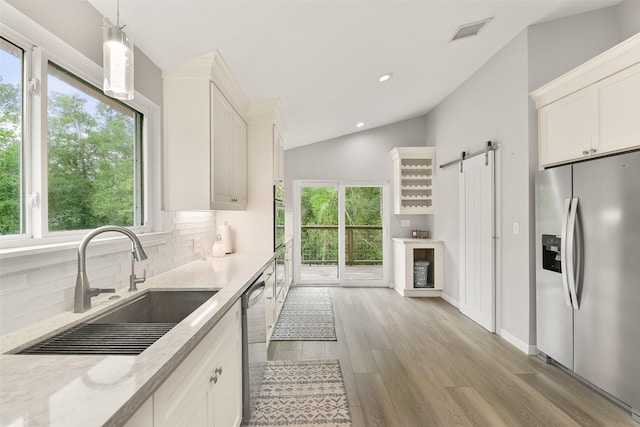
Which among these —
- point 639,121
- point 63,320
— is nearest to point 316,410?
point 63,320

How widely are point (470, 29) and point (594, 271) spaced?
2.28 metres

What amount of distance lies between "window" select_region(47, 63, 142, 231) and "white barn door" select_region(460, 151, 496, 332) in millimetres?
3424

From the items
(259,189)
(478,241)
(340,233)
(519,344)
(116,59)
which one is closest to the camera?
(116,59)

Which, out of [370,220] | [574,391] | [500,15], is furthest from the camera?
[370,220]

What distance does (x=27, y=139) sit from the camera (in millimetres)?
1391

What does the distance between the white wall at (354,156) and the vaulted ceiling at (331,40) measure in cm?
154

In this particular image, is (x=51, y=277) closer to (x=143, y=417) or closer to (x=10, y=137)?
(x=10, y=137)

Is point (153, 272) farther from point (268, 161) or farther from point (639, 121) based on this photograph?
point (639, 121)

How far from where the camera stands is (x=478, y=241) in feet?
13.1

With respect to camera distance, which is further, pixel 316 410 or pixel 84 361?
pixel 316 410

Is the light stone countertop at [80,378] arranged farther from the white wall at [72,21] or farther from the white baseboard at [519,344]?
the white baseboard at [519,344]

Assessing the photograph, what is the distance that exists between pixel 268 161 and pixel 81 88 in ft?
6.46

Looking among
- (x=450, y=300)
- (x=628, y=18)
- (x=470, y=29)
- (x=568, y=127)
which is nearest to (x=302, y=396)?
(x=568, y=127)

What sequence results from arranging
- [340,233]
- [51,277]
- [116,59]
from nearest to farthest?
[116,59] < [51,277] < [340,233]
